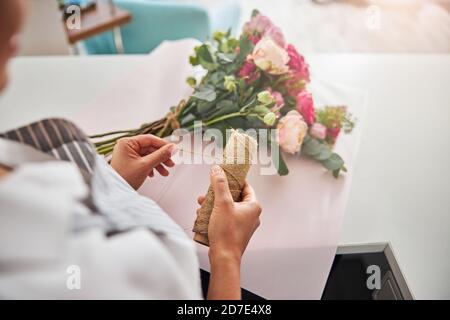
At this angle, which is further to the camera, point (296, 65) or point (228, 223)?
point (296, 65)

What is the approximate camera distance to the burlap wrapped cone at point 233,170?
582 millimetres

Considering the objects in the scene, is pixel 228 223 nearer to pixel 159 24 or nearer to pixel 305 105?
pixel 305 105

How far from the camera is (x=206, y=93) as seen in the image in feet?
2.43

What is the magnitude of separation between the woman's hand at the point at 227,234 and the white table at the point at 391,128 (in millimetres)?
191

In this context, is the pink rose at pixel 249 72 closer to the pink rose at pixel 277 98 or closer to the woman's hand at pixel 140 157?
the pink rose at pixel 277 98

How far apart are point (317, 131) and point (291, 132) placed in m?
0.07

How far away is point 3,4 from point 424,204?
674 millimetres

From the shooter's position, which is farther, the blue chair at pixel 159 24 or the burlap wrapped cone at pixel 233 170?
the blue chair at pixel 159 24

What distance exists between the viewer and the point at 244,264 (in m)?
0.61

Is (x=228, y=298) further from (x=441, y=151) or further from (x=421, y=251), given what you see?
(x=441, y=151)

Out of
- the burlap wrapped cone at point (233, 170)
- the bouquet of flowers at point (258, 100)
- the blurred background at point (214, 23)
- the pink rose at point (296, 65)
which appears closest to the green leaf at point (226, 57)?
the bouquet of flowers at point (258, 100)

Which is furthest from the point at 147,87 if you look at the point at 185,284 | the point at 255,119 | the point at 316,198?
the point at 185,284

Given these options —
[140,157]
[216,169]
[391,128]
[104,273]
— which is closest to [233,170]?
[216,169]
